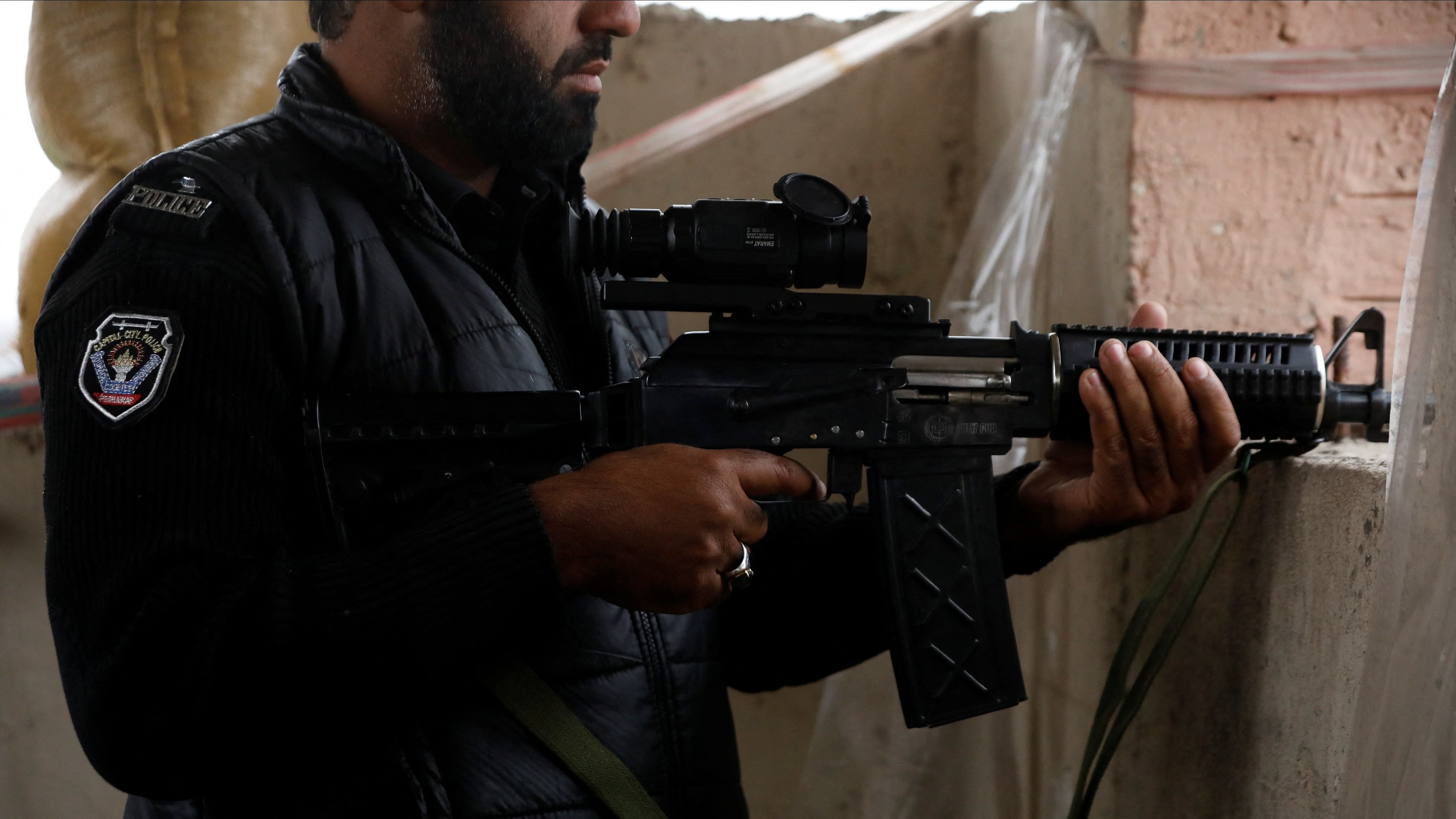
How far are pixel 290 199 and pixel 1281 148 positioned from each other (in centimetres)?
130

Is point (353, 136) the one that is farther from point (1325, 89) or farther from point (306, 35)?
point (1325, 89)

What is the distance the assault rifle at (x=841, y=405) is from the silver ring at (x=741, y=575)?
0.46 feet

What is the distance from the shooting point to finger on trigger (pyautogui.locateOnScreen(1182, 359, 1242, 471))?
118 cm

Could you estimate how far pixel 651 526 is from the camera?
98cm

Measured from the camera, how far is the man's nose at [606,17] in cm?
118

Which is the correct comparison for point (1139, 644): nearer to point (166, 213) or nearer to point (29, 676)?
point (166, 213)

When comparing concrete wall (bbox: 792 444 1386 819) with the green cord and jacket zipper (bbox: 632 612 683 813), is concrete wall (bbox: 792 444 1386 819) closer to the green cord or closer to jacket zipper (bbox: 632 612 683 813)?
the green cord

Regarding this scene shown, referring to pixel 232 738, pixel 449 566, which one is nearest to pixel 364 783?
pixel 232 738

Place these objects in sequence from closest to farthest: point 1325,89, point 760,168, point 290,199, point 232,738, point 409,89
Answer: point 232,738 → point 290,199 → point 409,89 → point 1325,89 → point 760,168

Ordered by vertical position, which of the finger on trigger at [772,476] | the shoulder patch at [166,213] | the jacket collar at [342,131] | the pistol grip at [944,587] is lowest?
the pistol grip at [944,587]

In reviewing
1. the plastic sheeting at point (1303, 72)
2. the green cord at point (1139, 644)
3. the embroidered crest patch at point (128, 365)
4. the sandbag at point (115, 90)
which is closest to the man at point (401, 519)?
the embroidered crest patch at point (128, 365)

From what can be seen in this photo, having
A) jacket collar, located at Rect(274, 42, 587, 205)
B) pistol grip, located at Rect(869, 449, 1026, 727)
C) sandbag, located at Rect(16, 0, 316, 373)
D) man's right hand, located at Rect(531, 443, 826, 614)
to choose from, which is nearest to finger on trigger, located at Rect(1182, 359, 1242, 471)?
pistol grip, located at Rect(869, 449, 1026, 727)

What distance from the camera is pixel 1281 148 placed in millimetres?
1546

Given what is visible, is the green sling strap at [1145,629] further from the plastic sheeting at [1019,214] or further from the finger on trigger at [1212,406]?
the plastic sheeting at [1019,214]
